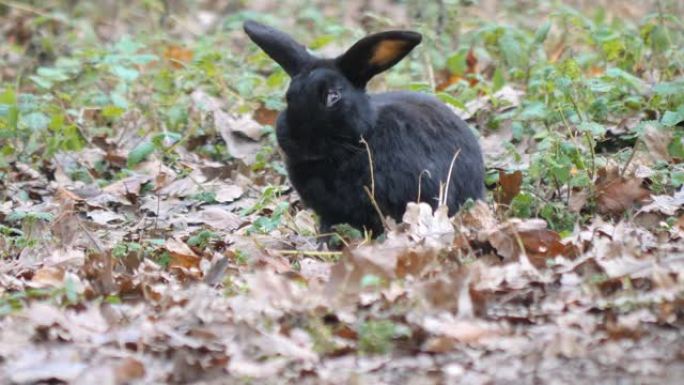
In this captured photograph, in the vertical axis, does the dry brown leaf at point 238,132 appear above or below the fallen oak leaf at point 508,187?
below

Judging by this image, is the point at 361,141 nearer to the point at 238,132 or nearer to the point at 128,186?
the point at 128,186

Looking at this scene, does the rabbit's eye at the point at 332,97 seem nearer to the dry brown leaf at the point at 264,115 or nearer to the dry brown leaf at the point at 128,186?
the dry brown leaf at the point at 128,186

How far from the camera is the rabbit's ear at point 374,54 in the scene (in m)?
5.50

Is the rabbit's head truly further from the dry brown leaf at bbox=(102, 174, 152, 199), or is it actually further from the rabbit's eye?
the dry brown leaf at bbox=(102, 174, 152, 199)

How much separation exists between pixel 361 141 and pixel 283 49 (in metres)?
0.63

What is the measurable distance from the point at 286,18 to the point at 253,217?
590cm

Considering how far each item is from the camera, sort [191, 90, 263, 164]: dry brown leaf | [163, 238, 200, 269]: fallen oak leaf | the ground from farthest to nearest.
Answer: [191, 90, 263, 164]: dry brown leaf
[163, 238, 200, 269]: fallen oak leaf
the ground

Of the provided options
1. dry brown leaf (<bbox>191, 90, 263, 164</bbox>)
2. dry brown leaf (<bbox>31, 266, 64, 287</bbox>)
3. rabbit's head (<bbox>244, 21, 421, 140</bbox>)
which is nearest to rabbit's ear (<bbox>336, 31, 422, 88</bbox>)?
rabbit's head (<bbox>244, 21, 421, 140</bbox>)

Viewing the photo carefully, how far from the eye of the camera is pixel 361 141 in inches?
217

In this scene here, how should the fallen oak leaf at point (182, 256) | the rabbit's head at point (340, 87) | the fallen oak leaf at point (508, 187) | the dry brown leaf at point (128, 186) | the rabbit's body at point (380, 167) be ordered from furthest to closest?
the dry brown leaf at point (128, 186), the fallen oak leaf at point (508, 187), the rabbit's body at point (380, 167), the rabbit's head at point (340, 87), the fallen oak leaf at point (182, 256)

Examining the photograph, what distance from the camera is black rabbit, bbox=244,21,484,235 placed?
5457mm

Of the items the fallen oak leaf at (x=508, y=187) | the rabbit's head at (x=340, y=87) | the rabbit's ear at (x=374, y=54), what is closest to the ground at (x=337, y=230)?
the fallen oak leaf at (x=508, y=187)

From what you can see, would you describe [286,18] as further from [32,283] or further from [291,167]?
[32,283]

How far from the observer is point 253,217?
20.2 ft
